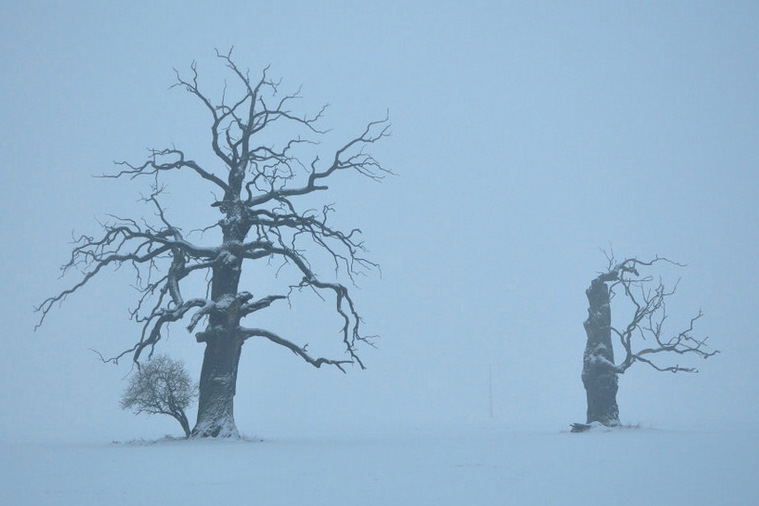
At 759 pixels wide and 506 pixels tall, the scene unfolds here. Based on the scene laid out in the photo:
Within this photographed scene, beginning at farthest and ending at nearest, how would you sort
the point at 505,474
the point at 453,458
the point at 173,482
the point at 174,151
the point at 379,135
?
the point at 379,135, the point at 174,151, the point at 453,458, the point at 505,474, the point at 173,482

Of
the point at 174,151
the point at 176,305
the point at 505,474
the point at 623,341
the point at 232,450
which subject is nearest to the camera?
the point at 505,474

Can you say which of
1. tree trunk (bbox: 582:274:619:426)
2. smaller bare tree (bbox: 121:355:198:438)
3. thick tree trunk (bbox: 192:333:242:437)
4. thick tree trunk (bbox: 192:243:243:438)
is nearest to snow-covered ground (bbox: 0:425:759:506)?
thick tree trunk (bbox: 192:333:242:437)

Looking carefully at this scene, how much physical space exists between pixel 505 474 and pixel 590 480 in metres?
1.57

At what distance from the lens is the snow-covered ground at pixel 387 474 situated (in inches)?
423

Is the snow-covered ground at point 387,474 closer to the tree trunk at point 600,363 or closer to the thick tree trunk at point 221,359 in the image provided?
the thick tree trunk at point 221,359

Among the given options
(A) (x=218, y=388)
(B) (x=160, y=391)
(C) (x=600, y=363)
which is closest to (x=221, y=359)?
(A) (x=218, y=388)

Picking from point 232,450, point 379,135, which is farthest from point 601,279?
point 232,450

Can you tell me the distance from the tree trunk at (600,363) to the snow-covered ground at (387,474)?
27.8 feet

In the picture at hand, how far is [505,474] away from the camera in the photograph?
529 inches

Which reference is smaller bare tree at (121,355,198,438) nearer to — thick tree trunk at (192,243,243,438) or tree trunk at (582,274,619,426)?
thick tree trunk at (192,243,243,438)

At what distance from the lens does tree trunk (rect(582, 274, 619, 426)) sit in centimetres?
2902

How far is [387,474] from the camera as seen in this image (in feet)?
44.5

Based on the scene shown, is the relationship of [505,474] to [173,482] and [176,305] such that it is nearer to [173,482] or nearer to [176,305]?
[173,482]

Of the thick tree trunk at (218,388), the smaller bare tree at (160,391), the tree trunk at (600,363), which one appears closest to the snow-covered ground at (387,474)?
the thick tree trunk at (218,388)
